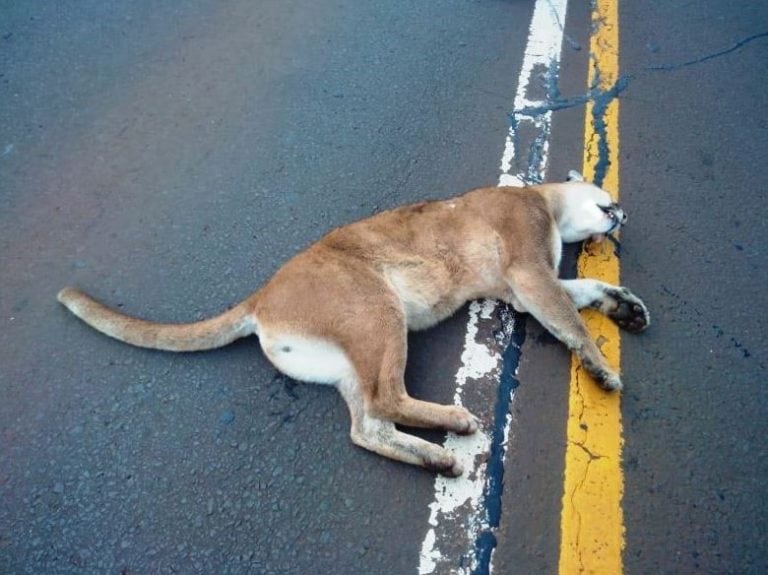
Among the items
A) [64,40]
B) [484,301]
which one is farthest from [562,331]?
[64,40]

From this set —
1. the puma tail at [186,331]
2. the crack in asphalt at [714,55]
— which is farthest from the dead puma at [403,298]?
the crack in asphalt at [714,55]

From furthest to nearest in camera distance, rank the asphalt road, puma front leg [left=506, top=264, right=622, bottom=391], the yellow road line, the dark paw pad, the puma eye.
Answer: the puma eye < the dark paw pad < puma front leg [left=506, top=264, right=622, bottom=391] < the asphalt road < the yellow road line

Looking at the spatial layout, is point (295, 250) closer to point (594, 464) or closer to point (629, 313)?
point (629, 313)

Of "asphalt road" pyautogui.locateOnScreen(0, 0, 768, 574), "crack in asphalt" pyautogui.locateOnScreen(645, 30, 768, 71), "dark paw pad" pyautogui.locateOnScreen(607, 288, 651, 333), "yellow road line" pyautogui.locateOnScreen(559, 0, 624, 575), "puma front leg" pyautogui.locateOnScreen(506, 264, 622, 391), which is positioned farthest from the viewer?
"crack in asphalt" pyautogui.locateOnScreen(645, 30, 768, 71)

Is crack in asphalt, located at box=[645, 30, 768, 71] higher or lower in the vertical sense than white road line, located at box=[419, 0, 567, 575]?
higher

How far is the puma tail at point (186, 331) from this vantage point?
3240 millimetres

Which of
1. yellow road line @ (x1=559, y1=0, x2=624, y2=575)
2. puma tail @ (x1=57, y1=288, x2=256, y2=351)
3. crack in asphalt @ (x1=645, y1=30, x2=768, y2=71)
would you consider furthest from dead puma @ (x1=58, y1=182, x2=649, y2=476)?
crack in asphalt @ (x1=645, y1=30, x2=768, y2=71)

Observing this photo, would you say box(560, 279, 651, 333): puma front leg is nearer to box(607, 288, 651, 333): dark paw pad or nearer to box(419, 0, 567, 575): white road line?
box(607, 288, 651, 333): dark paw pad

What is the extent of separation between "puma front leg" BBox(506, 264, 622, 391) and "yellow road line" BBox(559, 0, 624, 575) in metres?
0.09

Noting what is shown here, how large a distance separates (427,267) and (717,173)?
93.2 inches

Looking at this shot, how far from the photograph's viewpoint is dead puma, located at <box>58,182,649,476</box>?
3000 mm

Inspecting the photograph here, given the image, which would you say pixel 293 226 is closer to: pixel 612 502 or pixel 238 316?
pixel 238 316

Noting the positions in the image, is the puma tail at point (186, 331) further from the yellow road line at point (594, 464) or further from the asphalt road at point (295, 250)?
the yellow road line at point (594, 464)

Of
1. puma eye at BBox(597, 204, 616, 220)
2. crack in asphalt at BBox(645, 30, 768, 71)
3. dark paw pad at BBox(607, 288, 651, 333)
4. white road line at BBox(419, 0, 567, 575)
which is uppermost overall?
crack in asphalt at BBox(645, 30, 768, 71)
